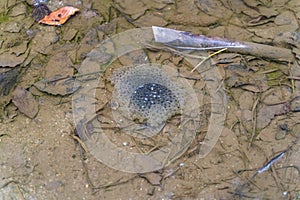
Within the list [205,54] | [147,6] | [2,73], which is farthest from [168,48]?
[2,73]

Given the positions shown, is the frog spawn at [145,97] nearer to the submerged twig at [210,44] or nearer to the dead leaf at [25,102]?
the submerged twig at [210,44]

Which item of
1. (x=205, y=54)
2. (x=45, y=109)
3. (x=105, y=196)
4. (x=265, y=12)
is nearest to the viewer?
(x=105, y=196)

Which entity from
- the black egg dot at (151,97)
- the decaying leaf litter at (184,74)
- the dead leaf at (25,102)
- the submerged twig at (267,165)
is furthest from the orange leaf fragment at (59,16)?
the submerged twig at (267,165)

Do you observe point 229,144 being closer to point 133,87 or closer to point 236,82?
point 236,82

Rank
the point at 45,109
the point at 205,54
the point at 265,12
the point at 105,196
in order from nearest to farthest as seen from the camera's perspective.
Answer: the point at 105,196 → the point at 45,109 → the point at 205,54 → the point at 265,12

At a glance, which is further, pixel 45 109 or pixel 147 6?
pixel 147 6

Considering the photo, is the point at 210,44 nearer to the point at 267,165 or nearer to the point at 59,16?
the point at 267,165

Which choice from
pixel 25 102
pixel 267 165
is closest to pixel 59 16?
pixel 25 102
